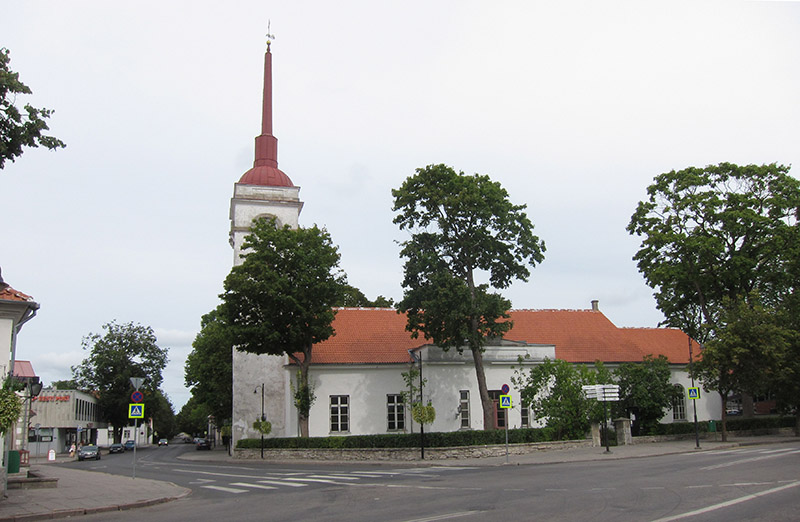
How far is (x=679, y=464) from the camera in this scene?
19922mm

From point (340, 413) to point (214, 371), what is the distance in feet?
61.1

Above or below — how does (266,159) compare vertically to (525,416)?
above

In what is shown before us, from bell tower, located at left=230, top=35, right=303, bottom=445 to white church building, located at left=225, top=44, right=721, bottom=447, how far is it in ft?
0.20

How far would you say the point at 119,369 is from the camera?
7906 centimetres

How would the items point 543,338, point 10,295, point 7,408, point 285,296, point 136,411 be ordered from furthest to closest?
point 543,338 < point 285,296 < point 136,411 < point 10,295 < point 7,408

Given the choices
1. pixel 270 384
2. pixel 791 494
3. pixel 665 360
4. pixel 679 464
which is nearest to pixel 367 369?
pixel 270 384

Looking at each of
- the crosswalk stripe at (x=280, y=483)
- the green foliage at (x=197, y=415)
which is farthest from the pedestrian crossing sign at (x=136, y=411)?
the green foliage at (x=197, y=415)

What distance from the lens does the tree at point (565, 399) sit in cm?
3130

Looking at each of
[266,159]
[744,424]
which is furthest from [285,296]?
[744,424]

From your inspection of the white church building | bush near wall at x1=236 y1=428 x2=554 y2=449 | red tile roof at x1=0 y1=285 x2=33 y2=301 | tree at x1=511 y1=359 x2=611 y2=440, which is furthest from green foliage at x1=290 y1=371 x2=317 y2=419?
red tile roof at x1=0 y1=285 x2=33 y2=301

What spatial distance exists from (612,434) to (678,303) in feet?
40.2

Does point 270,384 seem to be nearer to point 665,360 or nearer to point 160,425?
point 665,360

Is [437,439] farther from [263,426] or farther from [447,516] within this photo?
[447,516]

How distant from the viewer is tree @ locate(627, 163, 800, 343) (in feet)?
117
